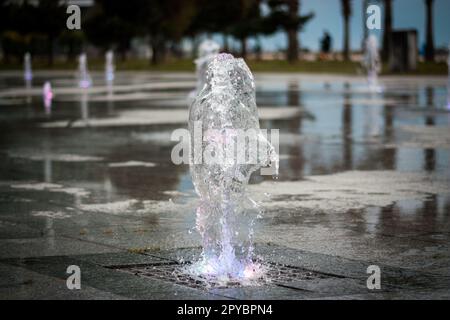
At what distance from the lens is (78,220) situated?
33.2 ft

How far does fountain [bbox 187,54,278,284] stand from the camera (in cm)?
784

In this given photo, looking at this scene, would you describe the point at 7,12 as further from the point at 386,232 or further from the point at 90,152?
the point at 386,232

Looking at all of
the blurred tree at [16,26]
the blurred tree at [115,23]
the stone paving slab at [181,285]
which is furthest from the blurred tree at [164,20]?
the stone paving slab at [181,285]

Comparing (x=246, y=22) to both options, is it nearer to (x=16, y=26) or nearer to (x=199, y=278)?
(x=16, y=26)

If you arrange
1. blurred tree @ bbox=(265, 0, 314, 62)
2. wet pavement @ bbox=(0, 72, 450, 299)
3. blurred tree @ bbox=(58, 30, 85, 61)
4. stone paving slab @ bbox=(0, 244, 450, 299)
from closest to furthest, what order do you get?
stone paving slab @ bbox=(0, 244, 450, 299), wet pavement @ bbox=(0, 72, 450, 299), blurred tree @ bbox=(265, 0, 314, 62), blurred tree @ bbox=(58, 30, 85, 61)

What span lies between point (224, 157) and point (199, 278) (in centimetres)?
94

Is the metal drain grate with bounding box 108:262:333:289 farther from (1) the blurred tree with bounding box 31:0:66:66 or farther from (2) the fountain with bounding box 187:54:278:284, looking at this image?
(1) the blurred tree with bounding box 31:0:66:66

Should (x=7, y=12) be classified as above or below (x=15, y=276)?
above

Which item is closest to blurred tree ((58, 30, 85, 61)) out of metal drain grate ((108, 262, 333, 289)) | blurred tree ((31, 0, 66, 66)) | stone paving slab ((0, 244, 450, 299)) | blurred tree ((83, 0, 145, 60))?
blurred tree ((83, 0, 145, 60))

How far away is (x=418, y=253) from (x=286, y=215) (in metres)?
2.16

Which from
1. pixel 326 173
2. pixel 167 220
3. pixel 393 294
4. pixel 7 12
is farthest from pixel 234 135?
pixel 7 12

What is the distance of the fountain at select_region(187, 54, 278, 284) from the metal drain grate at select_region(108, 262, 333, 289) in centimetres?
13

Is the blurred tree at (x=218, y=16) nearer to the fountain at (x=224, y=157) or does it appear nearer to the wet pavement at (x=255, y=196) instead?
the wet pavement at (x=255, y=196)
